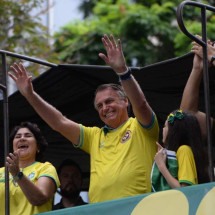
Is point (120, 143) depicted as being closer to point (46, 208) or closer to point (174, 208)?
point (46, 208)

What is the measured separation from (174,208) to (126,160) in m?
1.11

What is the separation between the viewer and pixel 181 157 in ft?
20.5

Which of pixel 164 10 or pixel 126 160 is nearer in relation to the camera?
pixel 126 160

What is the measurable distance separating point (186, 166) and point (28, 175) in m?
1.62

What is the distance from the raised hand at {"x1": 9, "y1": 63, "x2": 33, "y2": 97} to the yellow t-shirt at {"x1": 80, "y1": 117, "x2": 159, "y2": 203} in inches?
27.2

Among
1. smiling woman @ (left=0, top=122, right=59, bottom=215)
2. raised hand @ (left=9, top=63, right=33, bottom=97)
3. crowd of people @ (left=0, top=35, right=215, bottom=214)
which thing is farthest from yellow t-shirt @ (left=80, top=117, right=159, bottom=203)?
raised hand @ (left=9, top=63, right=33, bottom=97)

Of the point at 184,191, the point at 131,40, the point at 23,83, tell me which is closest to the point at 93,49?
the point at 131,40

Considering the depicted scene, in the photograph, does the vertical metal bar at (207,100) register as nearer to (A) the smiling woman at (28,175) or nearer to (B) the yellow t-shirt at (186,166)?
(B) the yellow t-shirt at (186,166)

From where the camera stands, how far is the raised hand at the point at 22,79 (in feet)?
23.9

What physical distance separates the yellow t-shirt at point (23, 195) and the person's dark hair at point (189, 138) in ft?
4.03

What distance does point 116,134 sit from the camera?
709cm

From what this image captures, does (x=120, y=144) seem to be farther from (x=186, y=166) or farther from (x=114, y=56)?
(x=186, y=166)

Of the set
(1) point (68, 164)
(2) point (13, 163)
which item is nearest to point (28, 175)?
(2) point (13, 163)

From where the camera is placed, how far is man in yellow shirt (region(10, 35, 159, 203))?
671cm
